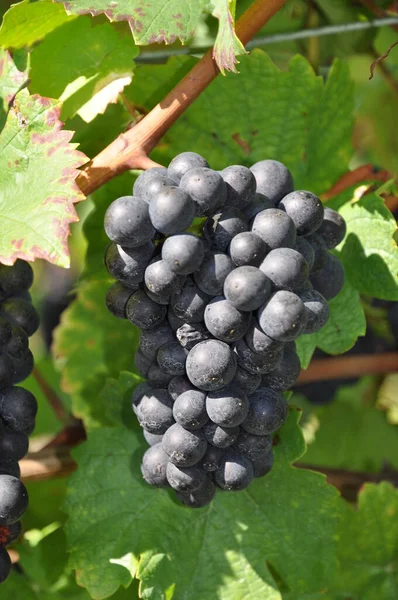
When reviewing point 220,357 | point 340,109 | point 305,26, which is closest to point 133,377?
point 220,357

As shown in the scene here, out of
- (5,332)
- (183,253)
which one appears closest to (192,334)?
(183,253)

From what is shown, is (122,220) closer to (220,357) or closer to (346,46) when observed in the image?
(220,357)

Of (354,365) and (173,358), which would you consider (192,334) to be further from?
(354,365)

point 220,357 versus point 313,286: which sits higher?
point 220,357

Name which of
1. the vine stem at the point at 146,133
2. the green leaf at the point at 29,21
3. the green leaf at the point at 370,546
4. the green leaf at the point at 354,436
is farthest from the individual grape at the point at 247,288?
the green leaf at the point at 354,436

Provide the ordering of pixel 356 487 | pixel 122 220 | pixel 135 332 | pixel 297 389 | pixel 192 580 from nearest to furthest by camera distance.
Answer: pixel 122 220, pixel 192 580, pixel 135 332, pixel 356 487, pixel 297 389

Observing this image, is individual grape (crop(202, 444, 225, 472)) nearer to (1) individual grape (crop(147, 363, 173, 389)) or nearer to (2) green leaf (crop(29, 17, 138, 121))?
(1) individual grape (crop(147, 363, 173, 389))
